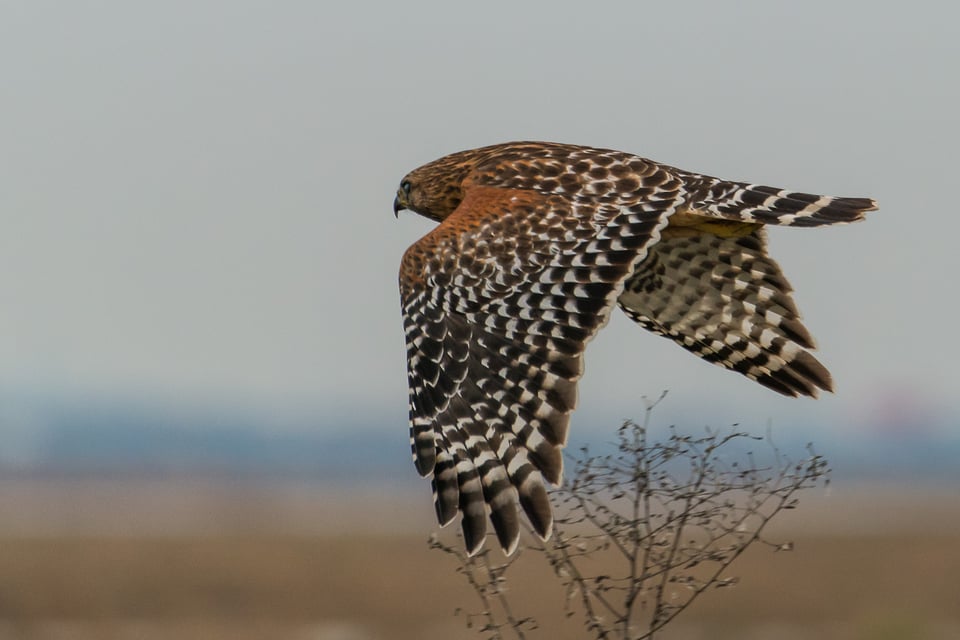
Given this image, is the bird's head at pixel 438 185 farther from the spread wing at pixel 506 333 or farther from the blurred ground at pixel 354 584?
the blurred ground at pixel 354 584

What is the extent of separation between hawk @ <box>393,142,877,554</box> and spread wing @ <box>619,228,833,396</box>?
28cm

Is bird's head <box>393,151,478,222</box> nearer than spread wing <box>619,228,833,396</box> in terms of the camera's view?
No

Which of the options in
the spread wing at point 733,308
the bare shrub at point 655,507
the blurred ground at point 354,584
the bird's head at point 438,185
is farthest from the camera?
the blurred ground at point 354,584

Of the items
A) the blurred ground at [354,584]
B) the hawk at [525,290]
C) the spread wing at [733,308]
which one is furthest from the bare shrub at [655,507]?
the blurred ground at [354,584]

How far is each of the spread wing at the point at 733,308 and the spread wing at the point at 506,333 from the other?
47.4 inches

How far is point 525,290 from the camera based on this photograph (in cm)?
745

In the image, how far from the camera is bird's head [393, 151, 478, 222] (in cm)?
940

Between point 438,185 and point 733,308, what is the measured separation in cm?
168

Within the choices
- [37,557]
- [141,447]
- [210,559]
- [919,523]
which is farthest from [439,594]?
[141,447]

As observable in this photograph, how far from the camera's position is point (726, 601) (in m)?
21.6

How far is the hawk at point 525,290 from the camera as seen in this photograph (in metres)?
7.18

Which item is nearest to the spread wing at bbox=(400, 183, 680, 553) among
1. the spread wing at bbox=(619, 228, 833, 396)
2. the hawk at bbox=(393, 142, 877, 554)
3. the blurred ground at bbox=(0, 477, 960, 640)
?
the hawk at bbox=(393, 142, 877, 554)

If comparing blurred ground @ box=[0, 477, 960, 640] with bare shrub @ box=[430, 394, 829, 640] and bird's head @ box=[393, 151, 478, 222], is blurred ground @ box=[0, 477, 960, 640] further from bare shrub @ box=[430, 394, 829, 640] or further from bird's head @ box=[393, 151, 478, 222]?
bare shrub @ box=[430, 394, 829, 640]

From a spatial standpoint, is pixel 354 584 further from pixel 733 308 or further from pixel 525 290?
pixel 525 290
